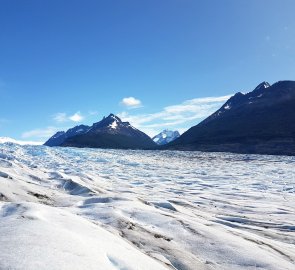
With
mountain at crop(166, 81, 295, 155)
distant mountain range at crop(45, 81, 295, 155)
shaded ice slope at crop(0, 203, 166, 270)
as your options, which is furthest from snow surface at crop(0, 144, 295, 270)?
mountain at crop(166, 81, 295, 155)

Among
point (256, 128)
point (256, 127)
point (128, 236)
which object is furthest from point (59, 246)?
point (256, 127)

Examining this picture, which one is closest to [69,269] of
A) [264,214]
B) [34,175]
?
[264,214]

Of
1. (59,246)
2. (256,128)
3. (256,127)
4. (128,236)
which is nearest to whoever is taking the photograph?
(59,246)

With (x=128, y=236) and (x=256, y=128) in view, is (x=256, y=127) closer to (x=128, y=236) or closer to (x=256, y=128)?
(x=256, y=128)

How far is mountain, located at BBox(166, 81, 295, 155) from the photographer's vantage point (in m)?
81.6

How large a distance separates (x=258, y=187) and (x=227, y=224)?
267 inches

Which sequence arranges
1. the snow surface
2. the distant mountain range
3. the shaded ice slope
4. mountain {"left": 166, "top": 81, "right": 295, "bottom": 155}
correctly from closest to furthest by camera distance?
the shaded ice slope < the snow surface < the distant mountain range < mountain {"left": 166, "top": 81, "right": 295, "bottom": 155}

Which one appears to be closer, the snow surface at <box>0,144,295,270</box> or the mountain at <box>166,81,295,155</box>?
the snow surface at <box>0,144,295,270</box>

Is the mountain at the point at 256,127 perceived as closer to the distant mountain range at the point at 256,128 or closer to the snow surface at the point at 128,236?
the distant mountain range at the point at 256,128

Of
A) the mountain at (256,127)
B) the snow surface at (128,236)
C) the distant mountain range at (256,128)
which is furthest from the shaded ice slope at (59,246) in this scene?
the mountain at (256,127)

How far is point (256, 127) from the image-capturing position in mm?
107812

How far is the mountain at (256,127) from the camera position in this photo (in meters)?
81.6

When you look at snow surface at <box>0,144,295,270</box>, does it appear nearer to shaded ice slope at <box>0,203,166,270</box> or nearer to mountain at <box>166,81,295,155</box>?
shaded ice slope at <box>0,203,166,270</box>

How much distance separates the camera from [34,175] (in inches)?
406
